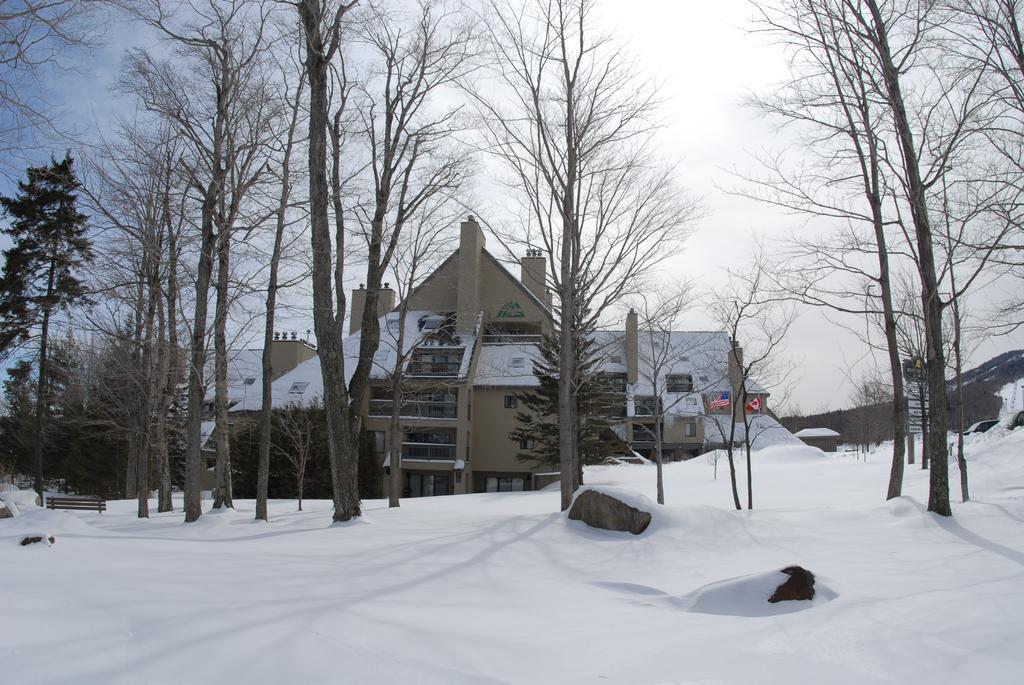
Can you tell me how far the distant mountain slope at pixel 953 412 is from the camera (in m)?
47.3

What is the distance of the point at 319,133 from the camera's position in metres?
11.5

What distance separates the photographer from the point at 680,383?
4672cm

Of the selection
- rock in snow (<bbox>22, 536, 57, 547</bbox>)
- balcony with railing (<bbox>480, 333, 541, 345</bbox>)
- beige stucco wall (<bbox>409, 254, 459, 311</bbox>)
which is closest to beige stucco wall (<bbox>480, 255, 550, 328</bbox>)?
balcony with railing (<bbox>480, 333, 541, 345</bbox>)

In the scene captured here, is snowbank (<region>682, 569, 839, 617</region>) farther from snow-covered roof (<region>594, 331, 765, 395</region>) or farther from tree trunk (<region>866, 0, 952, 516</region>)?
snow-covered roof (<region>594, 331, 765, 395</region>)

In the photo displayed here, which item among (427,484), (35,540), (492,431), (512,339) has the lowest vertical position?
(427,484)

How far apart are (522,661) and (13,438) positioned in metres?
43.3

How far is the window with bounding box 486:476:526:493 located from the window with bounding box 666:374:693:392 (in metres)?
14.1

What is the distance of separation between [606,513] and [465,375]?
24520 millimetres

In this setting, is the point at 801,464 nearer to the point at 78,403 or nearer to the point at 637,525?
the point at 637,525

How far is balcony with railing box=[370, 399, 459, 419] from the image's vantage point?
115 feet

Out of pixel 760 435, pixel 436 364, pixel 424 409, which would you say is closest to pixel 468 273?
pixel 436 364

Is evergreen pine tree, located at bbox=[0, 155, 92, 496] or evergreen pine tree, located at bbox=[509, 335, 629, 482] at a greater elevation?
evergreen pine tree, located at bbox=[0, 155, 92, 496]

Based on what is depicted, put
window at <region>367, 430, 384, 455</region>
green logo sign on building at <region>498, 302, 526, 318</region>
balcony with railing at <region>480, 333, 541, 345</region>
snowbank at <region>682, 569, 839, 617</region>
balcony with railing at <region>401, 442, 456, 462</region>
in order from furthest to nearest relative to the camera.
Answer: green logo sign on building at <region>498, 302, 526, 318</region>
balcony with railing at <region>480, 333, 541, 345</region>
window at <region>367, 430, 384, 455</region>
balcony with railing at <region>401, 442, 456, 462</region>
snowbank at <region>682, 569, 839, 617</region>

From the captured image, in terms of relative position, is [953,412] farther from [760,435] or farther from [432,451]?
[432,451]
